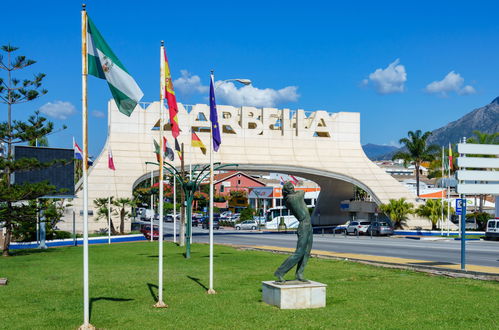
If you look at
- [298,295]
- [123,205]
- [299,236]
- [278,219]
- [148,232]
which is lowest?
[278,219]

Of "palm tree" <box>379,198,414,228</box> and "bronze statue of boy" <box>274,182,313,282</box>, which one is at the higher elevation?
"bronze statue of boy" <box>274,182,313,282</box>

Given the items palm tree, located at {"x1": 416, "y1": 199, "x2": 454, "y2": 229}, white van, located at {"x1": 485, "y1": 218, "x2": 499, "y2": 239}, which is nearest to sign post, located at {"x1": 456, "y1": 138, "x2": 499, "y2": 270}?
white van, located at {"x1": 485, "y1": 218, "x2": 499, "y2": 239}

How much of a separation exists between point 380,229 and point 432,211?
5.99 m

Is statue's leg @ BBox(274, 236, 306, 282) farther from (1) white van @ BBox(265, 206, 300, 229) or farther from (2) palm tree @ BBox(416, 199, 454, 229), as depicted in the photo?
(1) white van @ BBox(265, 206, 300, 229)

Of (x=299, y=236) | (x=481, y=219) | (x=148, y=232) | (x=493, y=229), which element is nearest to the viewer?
(x=299, y=236)

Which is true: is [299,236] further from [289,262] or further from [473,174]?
[473,174]

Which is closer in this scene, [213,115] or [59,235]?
[213,115]

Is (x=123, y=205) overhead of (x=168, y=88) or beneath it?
beneath

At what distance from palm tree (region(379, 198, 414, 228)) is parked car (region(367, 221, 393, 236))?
50.9 inches

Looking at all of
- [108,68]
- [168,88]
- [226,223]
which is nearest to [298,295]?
[108,68]

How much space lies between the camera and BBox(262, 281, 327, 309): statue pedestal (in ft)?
39.3

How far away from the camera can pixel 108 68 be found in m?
10.9

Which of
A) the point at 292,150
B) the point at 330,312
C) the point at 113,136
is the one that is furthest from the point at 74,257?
the point at 292,150

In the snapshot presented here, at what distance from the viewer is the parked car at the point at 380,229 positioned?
5106 centimetres
